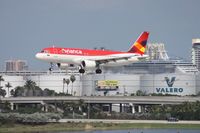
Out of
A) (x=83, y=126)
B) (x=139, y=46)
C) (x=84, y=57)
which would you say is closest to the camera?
(x=84, y=57)

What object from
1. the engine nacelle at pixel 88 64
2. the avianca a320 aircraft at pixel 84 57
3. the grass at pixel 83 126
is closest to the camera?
the avianca a320 aircraft at pixel 84 57

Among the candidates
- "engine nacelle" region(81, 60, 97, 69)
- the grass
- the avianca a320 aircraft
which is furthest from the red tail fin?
the grass

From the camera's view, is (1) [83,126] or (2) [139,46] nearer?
(2) [139,46]

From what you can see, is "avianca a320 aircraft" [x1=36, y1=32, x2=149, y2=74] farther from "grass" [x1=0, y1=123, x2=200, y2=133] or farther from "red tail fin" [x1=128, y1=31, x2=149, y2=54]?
"grass" [x1=0, y1=123, x2=200, y2=133]

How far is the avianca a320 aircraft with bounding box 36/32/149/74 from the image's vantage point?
126688 mm

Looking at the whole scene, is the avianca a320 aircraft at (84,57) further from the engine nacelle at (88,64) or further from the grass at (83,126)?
the grass at (83,126)

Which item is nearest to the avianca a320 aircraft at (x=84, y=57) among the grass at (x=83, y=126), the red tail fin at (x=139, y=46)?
the red tail fin at (x=139, y=46)

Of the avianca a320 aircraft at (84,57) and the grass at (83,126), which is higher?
the avianca a320 aircraft at (84,57)

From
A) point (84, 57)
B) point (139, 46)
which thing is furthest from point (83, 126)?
point (84, 57)

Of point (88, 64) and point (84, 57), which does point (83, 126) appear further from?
point (84, 57)

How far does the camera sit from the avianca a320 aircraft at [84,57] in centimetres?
12669

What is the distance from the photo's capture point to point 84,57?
5094 inches

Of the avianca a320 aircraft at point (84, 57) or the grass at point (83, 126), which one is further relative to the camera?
the grass at point (83, 126)

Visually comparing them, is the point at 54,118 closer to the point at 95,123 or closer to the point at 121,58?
the point at 95,123
